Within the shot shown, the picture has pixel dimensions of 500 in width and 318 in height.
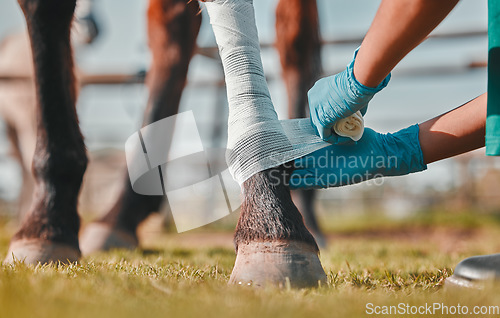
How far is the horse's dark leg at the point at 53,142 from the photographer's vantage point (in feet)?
3.55

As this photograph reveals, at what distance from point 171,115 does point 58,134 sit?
0.70 m

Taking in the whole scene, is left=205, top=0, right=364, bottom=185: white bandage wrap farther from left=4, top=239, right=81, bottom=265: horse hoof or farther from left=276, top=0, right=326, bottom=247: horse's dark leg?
left=276, top=0, right=326, bottom=247: horse's dark leg

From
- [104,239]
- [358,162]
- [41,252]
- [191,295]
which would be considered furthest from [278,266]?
[104,239]

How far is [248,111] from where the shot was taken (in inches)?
36.7

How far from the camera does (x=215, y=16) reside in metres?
0.98

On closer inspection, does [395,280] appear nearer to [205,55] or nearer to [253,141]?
[253,141]

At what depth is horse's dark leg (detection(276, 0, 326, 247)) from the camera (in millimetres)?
2049

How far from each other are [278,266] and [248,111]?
30 cm

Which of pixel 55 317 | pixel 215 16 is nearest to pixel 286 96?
pixel 215 16

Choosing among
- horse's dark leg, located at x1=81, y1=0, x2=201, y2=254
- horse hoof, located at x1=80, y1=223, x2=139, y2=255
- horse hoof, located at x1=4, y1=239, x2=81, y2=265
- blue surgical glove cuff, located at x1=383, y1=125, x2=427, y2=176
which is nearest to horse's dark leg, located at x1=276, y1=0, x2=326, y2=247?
horse's dark leg, located at x1=81, y1=0, x2=201, y2=254

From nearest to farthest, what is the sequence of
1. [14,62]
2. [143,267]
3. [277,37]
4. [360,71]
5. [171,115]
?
1. [360,71]
2. [143,267]
3. [171,115]
4. [277,37]
5. [14,62]

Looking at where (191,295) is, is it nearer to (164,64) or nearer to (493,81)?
(493,81)

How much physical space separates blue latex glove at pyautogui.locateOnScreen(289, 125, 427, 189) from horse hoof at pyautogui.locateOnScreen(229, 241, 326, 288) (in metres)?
0.19

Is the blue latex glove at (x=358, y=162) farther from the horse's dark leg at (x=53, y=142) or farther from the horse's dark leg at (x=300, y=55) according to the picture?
the horse's dark leg at (x=300, y=55)
